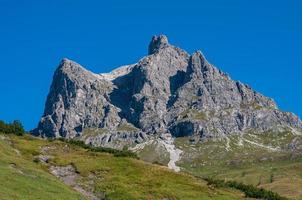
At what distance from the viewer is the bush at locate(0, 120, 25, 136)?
312 ft

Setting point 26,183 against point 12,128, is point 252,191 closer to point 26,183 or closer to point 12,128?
point 26,183

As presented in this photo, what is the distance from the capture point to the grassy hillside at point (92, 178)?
58.9 metres

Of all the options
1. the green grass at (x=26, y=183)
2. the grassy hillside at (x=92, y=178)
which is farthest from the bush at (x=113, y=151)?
the green grass at (x=26, y=183)

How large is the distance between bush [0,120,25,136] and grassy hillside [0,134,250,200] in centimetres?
713

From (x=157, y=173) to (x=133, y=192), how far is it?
9493mm

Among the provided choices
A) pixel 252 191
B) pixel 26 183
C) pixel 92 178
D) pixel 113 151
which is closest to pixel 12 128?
pixel 113 151

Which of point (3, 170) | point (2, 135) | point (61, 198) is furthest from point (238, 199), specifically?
point (2, 135)

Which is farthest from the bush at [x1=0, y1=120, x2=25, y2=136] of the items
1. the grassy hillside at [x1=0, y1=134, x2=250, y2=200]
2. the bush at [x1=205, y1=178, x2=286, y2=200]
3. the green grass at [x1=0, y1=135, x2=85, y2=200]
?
the bush at [x1=205, y1=178, x2=286, y2=200]

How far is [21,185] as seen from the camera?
57094mm

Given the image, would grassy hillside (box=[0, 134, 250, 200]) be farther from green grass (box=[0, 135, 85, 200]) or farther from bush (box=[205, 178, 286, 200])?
bush (box=[205, 178, 286, 200])

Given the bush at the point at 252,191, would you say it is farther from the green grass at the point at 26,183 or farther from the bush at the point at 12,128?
the bush at the point at 12,128

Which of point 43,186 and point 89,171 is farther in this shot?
point 89,171

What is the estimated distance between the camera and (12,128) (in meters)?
97.2

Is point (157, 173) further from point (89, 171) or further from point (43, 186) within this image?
point (43, 186)
